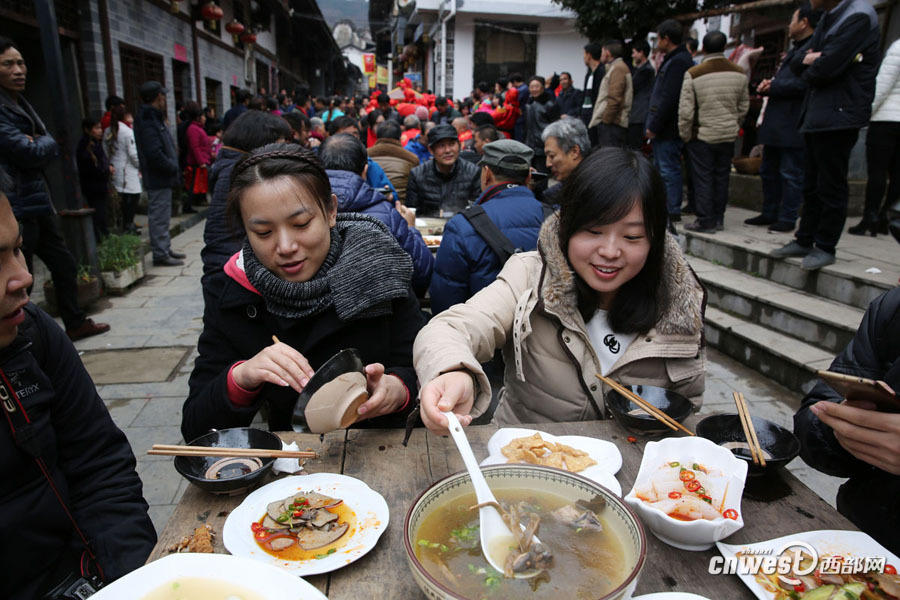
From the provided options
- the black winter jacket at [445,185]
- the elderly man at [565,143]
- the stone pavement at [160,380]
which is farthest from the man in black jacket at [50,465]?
the black winter jacket at [445,185]

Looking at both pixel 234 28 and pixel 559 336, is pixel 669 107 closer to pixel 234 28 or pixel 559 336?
pixel 559 336

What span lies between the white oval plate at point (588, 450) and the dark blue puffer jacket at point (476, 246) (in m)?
1.87

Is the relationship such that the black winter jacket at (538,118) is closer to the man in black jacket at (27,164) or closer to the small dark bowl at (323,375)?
the man in black jacket at (27,164)

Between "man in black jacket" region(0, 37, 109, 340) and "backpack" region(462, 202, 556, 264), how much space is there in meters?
3.29

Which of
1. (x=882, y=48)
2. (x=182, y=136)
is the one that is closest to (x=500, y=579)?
(x=882, y=48)

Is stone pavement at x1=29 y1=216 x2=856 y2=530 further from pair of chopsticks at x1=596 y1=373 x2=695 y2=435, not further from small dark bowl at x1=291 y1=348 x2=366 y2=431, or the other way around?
pair of chopsticks at x1=596 y1=373 x2=695 y2=435

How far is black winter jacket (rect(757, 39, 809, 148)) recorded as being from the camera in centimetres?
588

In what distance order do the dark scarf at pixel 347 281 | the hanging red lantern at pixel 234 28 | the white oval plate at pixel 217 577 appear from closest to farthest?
the white oval plate at pixel 217 577, the dark scarf at pixel 347 281, the hanging red lantern at pixel 234 28

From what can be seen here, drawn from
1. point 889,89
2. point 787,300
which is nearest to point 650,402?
point 787,300

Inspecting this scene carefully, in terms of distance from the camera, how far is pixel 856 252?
204 inches

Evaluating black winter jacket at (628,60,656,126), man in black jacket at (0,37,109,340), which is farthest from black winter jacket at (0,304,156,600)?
black winter jacket at (628,60,656,126)

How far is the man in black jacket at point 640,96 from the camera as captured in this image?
761 centimetres

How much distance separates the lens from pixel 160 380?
14.3 ft

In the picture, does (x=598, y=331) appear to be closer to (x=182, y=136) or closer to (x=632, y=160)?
(x=632, y=160)
